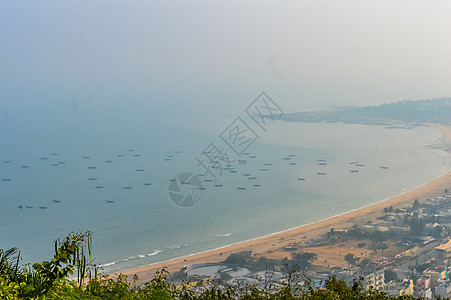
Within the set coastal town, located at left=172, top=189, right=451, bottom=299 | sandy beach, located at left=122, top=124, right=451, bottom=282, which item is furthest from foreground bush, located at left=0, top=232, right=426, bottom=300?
sandy beach, located at left=122, top=124, right=451, bottom=282

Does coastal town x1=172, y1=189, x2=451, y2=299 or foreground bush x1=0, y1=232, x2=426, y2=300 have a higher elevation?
foreground bush x1=0, y1=232, x2=426, y2=300

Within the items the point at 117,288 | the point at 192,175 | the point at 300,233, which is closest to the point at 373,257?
the point at 300,233

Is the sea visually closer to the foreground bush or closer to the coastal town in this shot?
the coastal town

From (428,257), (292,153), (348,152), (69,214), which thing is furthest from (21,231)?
(348,152)

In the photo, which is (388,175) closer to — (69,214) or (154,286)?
(69,214)

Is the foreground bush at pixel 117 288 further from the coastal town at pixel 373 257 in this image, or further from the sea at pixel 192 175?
the sea at pixel 192 175

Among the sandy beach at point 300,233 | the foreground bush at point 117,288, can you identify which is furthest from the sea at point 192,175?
the foreground bush at point 117,288
